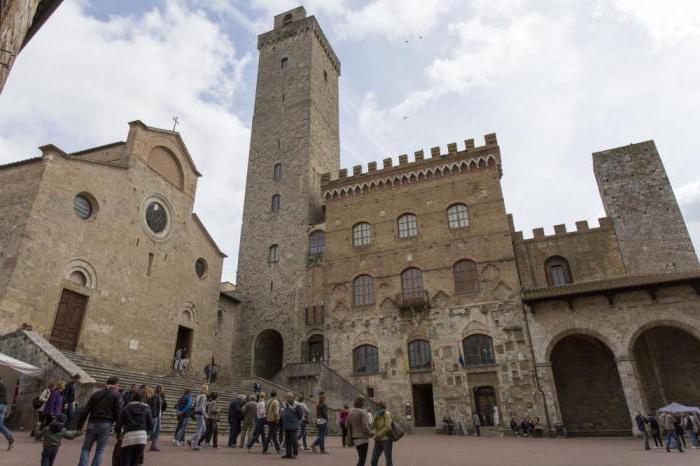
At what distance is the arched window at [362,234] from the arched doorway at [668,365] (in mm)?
14480

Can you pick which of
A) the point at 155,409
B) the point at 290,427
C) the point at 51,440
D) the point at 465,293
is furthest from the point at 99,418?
the point at 465,293

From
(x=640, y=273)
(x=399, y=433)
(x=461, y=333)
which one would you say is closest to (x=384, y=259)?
(x=461, y=333)

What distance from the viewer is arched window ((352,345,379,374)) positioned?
2273cm

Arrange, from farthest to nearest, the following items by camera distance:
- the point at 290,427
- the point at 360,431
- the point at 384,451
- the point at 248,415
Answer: the point at 248,415 → the point at 290,427 → the point at 360,431 → the point at 384,451

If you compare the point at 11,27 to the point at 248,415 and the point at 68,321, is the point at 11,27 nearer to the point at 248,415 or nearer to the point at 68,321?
the point at 248,415

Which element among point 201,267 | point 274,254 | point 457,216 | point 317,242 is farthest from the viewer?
point 274,254

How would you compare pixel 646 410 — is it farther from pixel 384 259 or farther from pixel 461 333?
pixel 384 259

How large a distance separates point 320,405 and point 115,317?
38.1 ft

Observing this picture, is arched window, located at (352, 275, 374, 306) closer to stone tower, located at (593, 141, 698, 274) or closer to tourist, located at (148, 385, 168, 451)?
stone tower, located at (593, 141, 698, 274)

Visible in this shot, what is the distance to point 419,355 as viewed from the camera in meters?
22.1

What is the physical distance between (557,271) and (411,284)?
7.74m

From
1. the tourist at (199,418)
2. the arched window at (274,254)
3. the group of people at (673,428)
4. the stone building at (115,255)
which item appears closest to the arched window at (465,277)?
the group of people at (673,428)

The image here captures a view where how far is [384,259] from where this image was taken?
2469 cm

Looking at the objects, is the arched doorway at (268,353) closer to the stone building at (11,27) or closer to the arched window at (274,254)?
the arched window at (274,254)
